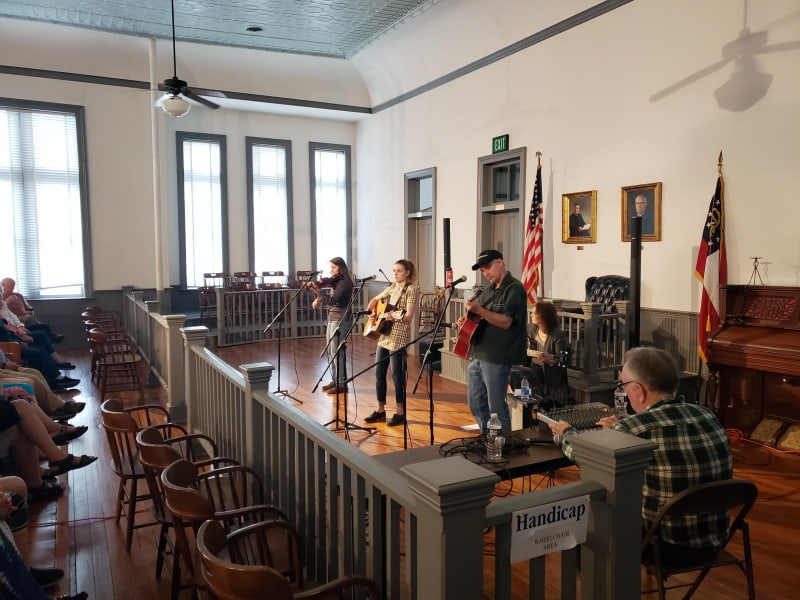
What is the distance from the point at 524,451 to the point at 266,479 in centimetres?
127

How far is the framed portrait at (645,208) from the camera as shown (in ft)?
20.2

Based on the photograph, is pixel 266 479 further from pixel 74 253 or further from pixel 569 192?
pixel 74 253

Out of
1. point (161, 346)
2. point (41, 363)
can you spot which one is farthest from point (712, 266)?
point (41, 363)

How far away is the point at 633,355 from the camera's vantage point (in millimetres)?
2488

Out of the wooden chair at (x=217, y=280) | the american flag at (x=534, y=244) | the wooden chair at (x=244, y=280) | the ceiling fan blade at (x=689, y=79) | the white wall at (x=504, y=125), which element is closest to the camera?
the white wall at (x=504, y=125)

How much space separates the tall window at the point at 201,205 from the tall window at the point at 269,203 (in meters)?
0.51

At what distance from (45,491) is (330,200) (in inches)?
358

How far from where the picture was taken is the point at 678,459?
227 cm

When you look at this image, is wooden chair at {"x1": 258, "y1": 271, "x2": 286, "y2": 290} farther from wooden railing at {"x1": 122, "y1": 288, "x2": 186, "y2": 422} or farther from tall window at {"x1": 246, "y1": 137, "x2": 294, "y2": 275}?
wooden railing at {"x1": 122, "y1": 288, "x2": 186, "y2": 422}

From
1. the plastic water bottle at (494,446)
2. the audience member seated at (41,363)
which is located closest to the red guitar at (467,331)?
the plastic water bottle at (494,446)

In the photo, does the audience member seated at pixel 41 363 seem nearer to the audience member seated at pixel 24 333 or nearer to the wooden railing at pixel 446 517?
the audience member seated at pixel 24 333

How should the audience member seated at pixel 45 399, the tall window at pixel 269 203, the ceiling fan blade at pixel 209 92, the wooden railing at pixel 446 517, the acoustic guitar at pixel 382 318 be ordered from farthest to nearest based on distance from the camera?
the tall window at pixel 269 203 < the ceiling fan blade at pixel 209 92 < the acoustic guitar at pixel 382 318 < the audience member seated at pixel 45 399 < the wooden railing at pixel 446 517

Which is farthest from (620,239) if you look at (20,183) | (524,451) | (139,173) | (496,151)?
(20,183)

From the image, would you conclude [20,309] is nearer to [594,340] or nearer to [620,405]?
[594,340]
